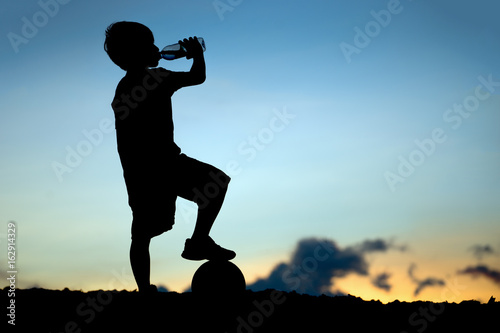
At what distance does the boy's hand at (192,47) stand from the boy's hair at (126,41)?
441 mm

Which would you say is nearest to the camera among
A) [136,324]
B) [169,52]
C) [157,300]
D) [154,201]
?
[136,324]

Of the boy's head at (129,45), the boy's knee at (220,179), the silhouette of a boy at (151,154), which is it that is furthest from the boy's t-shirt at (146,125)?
the boy's knee at (220,179)

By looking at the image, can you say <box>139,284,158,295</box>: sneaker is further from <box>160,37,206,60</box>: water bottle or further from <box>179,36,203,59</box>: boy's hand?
<box>160,37,206,60</box>: water bottle

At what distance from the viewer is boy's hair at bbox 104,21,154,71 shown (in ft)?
17.4

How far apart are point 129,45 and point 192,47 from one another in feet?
2.40

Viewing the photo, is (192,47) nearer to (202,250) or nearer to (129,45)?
(129,45)

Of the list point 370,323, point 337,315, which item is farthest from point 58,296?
point 370,323

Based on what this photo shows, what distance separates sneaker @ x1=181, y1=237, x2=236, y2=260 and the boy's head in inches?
86.5

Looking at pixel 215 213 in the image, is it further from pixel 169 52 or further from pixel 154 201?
pixel 169 52

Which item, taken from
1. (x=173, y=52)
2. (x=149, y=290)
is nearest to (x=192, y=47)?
(x=173, y=52)

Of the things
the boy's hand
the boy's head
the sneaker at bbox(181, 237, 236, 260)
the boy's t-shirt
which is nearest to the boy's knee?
the boy's t-shirt

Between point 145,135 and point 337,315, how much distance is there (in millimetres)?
3111

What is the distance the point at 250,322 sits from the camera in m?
4.99

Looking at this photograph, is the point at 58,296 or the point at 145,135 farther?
the point at 58,296
